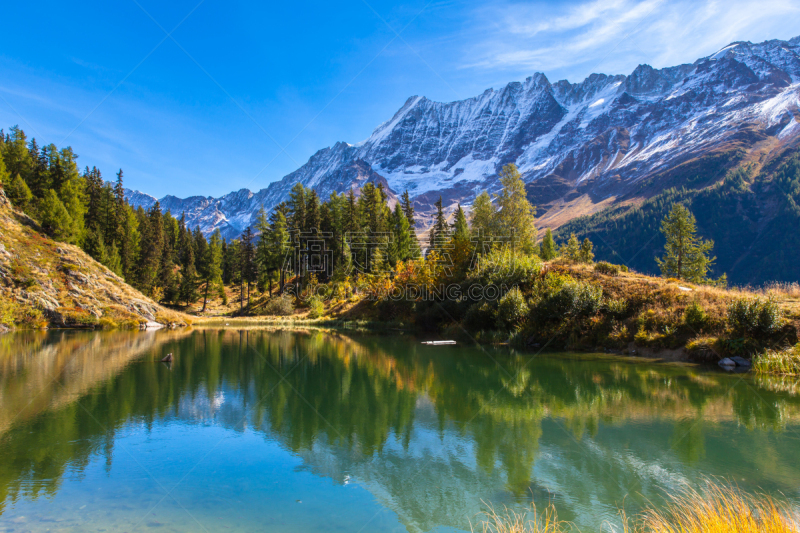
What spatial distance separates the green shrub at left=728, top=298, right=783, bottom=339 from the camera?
19.2 meters

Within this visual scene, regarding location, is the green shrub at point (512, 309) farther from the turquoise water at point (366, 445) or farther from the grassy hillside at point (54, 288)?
the grassy hillside at point (54, 288)

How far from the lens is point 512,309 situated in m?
32.4

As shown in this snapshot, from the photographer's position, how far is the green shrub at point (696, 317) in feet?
74.3

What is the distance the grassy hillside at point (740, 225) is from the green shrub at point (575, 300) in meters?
156

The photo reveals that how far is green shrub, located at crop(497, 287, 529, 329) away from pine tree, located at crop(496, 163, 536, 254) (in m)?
13.2

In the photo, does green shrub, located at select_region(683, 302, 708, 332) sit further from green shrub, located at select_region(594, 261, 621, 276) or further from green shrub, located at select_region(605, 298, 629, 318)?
green shrub, located at select_region(594, 261, 621, 276)

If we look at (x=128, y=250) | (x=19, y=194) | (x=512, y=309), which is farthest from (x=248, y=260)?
(x=512, y=309)

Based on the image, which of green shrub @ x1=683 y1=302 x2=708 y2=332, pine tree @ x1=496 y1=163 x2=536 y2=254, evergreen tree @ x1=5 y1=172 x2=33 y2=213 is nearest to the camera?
green shrub @ x1=683 y1=302 x2=708 y2=332

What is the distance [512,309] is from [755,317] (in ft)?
49.5

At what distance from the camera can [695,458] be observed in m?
9.21

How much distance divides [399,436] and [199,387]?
9979 mm

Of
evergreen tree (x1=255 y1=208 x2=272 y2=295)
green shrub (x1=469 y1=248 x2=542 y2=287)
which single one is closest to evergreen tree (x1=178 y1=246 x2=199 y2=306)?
evergreen tree (x1=255 y1=208 x2=272 y2=295)

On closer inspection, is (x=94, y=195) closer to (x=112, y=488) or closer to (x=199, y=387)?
(x=199, y=387)

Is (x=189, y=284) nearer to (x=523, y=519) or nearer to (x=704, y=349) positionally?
(x=704, y=349)
